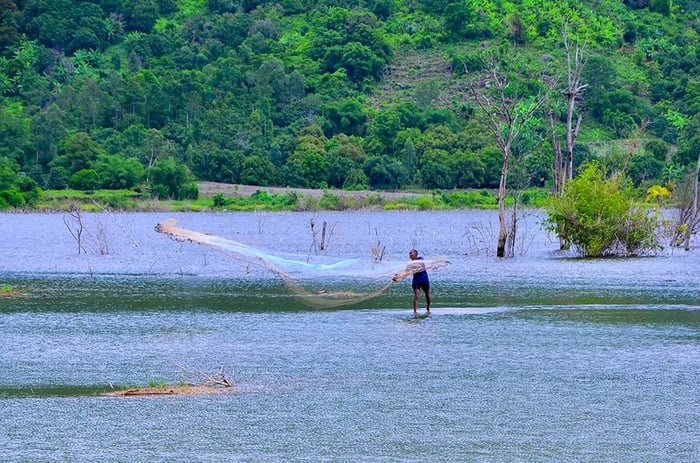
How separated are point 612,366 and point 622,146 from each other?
118 metres

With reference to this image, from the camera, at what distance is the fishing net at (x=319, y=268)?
89.2ft

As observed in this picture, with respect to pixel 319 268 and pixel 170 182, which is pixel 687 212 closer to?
pixel 319 268

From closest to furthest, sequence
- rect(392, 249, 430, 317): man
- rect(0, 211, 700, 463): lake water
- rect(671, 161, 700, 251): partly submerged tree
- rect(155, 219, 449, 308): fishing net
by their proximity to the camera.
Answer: rect(0, 211, 700, 463): lake water → rect(155, 219, 449, 308): fishing net → rect(392, 249, 430, 317): man → rect(671, 161, 700, 251): partly submerged tree

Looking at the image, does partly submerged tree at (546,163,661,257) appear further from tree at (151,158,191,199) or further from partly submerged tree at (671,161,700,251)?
tree at (151,158,191,199)

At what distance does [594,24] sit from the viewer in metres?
181

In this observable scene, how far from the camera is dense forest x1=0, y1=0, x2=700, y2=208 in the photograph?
13425 cm

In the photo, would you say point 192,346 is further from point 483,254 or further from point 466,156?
point 466,156

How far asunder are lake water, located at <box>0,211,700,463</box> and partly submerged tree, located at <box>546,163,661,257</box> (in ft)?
24.6

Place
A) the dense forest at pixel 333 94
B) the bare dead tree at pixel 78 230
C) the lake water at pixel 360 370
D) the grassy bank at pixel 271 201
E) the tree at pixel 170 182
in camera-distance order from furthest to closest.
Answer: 1. the dense forest at pixel 333 94
2. the tree at pixel 170 182
3. the grassy bank at pixel 271 201
4. the bare dead tree at pixel 78 230
5. the lake water at pixel 360 370

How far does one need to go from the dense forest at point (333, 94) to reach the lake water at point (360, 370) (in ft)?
249

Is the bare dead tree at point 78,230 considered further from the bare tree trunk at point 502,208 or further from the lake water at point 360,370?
the bare tree trunk at point 502,208

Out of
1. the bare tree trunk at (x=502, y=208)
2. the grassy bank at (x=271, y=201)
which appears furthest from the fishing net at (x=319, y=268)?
the grassy bank at (x=271, y=201)

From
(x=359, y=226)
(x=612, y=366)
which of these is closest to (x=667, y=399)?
(x=612, y=366)

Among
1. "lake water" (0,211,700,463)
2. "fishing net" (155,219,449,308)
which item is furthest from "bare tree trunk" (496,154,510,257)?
"fishing net" (155,219,449,308)
